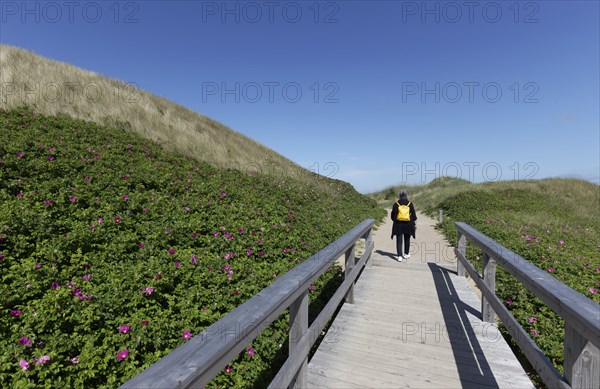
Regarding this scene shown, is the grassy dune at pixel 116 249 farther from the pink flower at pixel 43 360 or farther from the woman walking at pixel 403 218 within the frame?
the woman walking at pixel 403 218

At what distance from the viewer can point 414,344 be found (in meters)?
3.68

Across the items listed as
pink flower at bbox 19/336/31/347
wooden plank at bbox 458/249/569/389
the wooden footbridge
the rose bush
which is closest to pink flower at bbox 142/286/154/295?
the rose bush

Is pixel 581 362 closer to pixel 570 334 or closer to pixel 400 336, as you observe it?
pixel 570 334

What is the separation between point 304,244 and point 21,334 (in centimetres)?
570

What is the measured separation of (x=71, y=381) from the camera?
9.75 feet

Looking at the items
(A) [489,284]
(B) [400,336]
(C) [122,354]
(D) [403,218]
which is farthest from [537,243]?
(C) [122,354]

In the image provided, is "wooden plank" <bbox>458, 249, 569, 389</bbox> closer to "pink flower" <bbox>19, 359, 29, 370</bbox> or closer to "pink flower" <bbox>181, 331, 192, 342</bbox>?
"pink flower" <bbox>181, 331, 192, 342</bbox>

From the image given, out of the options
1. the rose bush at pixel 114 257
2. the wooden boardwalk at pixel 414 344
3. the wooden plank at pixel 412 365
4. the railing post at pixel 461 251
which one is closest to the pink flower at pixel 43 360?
the rose bush at pixel 114 257

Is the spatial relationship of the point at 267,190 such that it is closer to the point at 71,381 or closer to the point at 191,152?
the point at 191,152

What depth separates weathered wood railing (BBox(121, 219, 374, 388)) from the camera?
1.21m

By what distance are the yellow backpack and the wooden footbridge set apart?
1742mm

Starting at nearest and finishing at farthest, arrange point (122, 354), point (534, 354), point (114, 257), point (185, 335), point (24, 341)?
point (534, 354), point (24, 341), point (122, 354), point (185, 335), point (114, 257)

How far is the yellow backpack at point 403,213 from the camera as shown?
307 inches

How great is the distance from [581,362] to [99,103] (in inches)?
696
